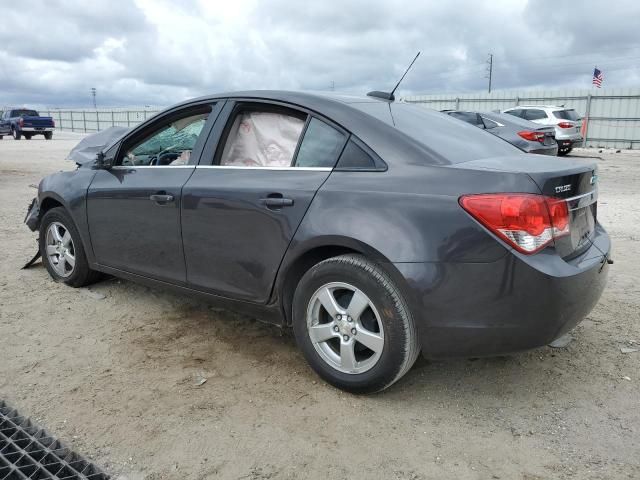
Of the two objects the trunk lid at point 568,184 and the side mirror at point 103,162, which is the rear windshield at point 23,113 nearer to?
the side mirror at point 103,162

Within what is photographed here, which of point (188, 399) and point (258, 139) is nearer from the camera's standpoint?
point (188, 399)

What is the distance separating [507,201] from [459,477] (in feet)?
Result: 3.84

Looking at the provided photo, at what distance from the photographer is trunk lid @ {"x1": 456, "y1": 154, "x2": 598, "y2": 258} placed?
257cm

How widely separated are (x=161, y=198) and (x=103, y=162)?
860 millimetres

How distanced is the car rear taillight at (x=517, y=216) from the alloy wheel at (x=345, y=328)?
671mm

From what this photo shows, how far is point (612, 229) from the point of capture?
22.4ft

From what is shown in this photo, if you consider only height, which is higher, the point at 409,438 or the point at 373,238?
the point at 373,238

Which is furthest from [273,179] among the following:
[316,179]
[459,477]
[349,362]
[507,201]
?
[459,477]

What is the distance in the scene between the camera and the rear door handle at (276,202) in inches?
117

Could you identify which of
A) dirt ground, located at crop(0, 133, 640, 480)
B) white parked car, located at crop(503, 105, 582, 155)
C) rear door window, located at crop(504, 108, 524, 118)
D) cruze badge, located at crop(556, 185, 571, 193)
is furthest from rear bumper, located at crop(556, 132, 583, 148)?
cruze badge, located at crop(556, 185, 571, 193)

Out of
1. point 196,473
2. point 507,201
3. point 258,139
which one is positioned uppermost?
point 258,139

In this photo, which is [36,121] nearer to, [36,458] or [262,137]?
[262,137]

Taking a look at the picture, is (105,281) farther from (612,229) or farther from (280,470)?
(612,229)

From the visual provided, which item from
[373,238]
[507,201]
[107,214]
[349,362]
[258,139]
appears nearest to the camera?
[507,201]
